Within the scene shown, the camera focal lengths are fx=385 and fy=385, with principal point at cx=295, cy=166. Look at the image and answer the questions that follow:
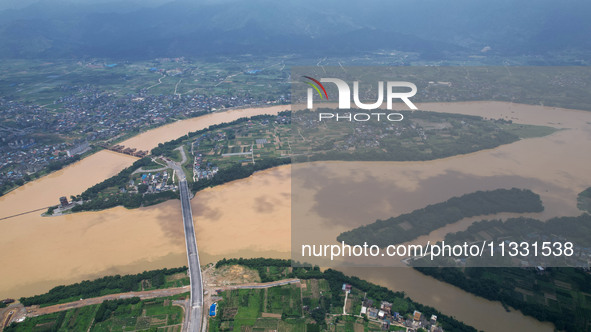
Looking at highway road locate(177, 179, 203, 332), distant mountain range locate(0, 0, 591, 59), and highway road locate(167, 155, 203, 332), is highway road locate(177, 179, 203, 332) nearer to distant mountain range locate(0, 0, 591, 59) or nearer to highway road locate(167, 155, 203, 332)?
highway road locate(167, 155, 203, 332)

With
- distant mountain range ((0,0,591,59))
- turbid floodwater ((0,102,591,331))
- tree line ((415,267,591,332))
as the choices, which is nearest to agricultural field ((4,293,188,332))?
turbid floodwater ((0,102,591,331))

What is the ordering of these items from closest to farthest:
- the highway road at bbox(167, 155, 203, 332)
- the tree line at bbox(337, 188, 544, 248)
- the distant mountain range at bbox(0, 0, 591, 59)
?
A: 1. the highway road at bbox(167, 155, 203, 332)
2. the tree line at bbox(337, 188, 544, 248)
3. the distant mountain range at bbox(0, 0, 591, 59)

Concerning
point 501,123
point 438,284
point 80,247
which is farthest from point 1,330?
point 501,123

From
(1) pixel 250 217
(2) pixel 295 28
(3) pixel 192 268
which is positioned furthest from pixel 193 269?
(2) pixel 295 28

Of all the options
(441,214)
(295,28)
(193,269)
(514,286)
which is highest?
(295,28)

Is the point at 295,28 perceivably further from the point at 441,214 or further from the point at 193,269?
the point at 193,269

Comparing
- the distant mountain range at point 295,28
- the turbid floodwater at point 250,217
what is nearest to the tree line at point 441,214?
the turbid floodwater at point 250,217
